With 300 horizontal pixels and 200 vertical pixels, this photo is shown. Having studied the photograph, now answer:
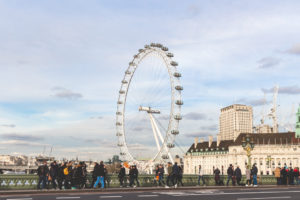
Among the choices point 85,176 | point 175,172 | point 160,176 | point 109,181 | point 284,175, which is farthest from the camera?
point 284,175

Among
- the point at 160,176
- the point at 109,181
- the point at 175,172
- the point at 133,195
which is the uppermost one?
the point at 175,172

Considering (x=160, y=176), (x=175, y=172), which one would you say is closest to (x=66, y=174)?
(x=160, y=176)

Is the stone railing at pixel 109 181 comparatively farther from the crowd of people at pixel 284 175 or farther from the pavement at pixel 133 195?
the pavement at pixel 133 195

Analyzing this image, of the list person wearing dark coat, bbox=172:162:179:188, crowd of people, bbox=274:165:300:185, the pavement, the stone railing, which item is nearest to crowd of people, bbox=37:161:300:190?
person wearing dark coat, bbox=172:162:179:188

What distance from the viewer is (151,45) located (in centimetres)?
7256

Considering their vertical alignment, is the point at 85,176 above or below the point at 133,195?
above

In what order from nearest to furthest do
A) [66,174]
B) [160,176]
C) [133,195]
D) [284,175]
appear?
[133,195], [66,174], [160,176], [284,175]

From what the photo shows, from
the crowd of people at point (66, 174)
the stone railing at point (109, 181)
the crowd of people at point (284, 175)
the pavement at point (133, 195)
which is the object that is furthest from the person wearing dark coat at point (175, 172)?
the crowd of people at point (284, 175)

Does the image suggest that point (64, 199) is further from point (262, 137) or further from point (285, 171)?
point (262, 137)

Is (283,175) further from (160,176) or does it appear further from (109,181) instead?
(109,181)

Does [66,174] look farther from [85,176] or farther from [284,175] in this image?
[284,175]

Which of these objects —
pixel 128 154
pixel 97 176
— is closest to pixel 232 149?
pixel 128 154

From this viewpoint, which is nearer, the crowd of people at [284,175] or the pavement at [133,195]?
the pavement at [133,195]

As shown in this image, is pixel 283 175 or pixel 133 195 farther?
pixel 283 175
